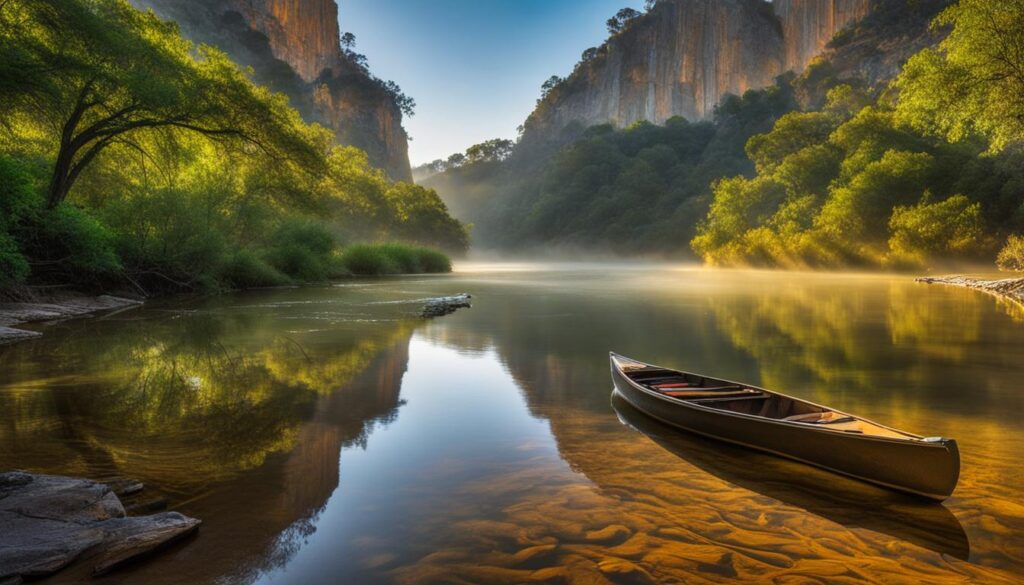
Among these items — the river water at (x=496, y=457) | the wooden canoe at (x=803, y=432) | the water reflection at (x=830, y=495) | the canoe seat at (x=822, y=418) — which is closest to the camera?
the river water at (x=496, y=457)

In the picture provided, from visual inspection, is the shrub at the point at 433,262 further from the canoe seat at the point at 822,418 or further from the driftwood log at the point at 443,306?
the canoe seat at the point at 822,418

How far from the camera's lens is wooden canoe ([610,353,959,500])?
15.0ft

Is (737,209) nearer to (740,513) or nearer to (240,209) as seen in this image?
(240,209)

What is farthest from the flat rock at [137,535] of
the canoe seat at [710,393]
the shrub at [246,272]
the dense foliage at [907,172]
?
the dense foliage at [907,172]

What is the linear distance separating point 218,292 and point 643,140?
102 metres

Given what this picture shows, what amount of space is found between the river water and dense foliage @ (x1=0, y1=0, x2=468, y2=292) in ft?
17.8

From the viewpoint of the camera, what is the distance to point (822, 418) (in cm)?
586

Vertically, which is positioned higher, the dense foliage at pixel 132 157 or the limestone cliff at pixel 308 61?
the limestone cliff at pixel 308 61

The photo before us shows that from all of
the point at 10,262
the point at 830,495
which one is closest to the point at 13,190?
the point at 10,262

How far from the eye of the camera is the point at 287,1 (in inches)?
4117

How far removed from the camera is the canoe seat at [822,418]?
5.69 m

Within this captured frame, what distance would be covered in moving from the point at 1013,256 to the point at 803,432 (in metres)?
38.2

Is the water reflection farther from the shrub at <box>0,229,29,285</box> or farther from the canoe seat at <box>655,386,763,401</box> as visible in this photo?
the shrub at <box>0,229,29,285</box>

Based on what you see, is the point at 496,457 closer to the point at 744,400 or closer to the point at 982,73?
the point at 744,400
